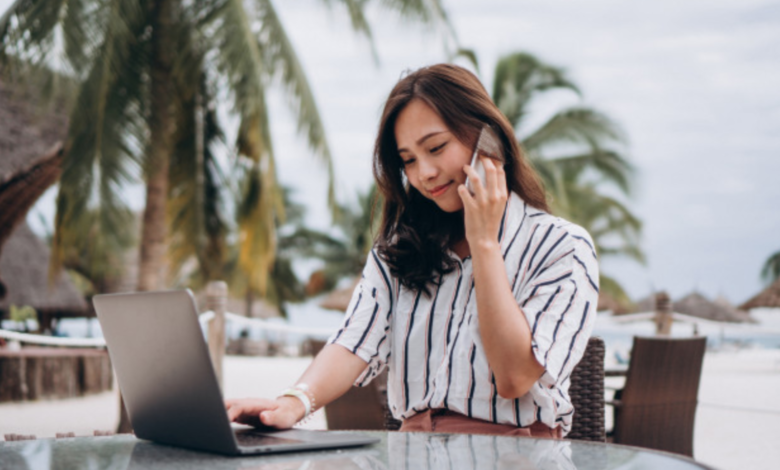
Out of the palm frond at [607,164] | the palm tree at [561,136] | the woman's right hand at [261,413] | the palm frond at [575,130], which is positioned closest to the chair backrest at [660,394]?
the woman's right hand at [261,413]

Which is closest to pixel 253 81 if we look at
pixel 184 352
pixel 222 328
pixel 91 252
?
pixel 91 252

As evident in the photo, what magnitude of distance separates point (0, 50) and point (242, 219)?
325 cm

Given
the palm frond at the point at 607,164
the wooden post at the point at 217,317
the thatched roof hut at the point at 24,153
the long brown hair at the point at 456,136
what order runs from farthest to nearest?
the palm frond at the point at 607,164 → the thatched roof hut at the point at 24,153 → the wooden post at the point at 217,317 → the long brown hair at the point at 456,136

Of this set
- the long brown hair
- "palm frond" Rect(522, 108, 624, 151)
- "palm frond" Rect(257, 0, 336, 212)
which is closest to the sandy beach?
"palm frond" Rect(257, 0, 336, 212)

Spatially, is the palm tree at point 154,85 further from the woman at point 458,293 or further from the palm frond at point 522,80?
the woman at point 458,293

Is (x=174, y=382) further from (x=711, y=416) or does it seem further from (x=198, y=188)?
(x=198, y=188)

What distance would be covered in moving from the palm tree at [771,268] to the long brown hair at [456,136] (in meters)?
44.1

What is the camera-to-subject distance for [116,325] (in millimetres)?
1360

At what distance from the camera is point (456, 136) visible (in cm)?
178

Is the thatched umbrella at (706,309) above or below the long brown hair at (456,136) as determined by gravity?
below

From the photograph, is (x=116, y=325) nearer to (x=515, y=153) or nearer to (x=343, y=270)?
(x=515, y=153)

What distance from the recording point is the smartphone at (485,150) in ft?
5.59

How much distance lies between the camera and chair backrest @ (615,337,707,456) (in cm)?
382

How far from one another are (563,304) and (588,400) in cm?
91
